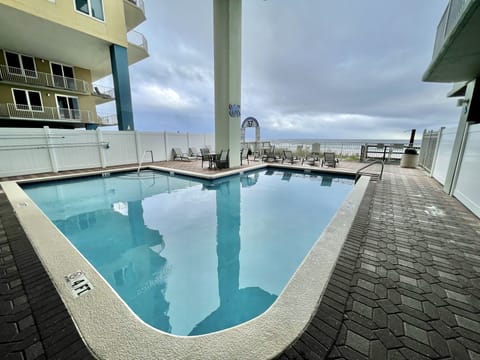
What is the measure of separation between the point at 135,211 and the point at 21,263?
2.90 metres

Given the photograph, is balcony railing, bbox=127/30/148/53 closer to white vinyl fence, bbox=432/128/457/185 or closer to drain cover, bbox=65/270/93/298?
drain cover, bbox=65/270/93/298

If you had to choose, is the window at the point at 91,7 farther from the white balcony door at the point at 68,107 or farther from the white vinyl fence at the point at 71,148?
the white balcony door at the point at 68,107

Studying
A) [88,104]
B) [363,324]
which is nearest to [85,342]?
[363,324]

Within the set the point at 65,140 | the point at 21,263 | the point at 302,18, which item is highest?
the point at 302,18

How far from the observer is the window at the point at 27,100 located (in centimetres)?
1227

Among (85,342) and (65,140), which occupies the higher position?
(65,140)

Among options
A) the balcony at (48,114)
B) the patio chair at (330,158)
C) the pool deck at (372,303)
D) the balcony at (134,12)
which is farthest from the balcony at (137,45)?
the pool deck at (372,303)

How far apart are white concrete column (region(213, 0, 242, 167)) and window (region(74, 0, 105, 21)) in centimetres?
702

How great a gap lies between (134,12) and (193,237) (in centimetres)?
1465

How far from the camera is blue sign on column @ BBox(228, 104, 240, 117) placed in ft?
27.6

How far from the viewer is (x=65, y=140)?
26.2 feet

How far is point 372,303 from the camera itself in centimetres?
161

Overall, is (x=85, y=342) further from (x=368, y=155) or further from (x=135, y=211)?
(x=368, y=155)

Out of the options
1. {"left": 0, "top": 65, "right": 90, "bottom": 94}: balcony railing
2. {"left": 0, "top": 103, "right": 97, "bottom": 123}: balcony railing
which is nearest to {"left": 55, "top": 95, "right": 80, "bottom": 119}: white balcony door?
{"left": 0, "top": 103, "right": 97, "bottom": 123}: balcony railing
